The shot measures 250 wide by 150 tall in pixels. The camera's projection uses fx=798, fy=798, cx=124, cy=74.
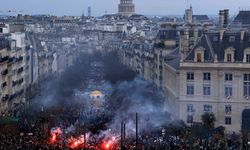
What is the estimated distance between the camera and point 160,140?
161 ft

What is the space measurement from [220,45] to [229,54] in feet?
4.30

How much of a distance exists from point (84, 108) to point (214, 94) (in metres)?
16.3

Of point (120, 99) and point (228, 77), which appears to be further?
point (120, 99)

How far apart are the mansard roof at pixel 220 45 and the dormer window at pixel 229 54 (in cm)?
32

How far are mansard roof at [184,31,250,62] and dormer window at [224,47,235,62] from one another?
319mm

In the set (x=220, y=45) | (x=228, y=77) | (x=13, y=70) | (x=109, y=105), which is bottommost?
(x=109, y=105)

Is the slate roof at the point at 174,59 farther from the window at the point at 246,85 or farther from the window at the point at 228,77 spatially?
the window at the point at 246,85

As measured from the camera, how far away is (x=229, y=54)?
58406 millimetres

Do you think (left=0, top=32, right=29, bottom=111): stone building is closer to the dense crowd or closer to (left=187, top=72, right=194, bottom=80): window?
the dense crowd

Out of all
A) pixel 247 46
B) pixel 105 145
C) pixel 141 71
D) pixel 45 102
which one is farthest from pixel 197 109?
pixel 141 71

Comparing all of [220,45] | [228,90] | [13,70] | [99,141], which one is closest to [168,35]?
[13,70]

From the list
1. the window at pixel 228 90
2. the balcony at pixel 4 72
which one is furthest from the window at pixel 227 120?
the balcony at pixel 4 72

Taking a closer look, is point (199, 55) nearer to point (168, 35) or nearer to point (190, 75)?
point (190, 75)

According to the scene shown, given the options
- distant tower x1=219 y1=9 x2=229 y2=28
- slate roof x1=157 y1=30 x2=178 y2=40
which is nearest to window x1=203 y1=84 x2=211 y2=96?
distant tower x1=219 y1=9 x2=229 y2=28
